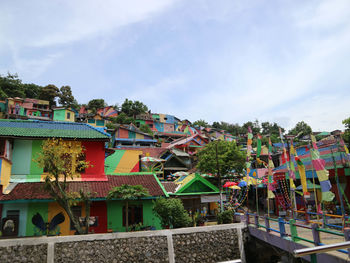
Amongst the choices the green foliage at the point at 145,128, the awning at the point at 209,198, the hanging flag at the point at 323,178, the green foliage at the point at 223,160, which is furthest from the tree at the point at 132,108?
the hanging flag at the point at 323,178

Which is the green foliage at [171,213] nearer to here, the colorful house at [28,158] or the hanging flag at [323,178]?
the colorful house at [28,158]

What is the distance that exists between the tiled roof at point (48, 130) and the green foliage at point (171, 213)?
5.96 meters

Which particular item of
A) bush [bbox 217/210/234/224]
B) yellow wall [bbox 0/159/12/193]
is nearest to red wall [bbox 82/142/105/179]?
yellow wall [bbox 0/159/12/193]

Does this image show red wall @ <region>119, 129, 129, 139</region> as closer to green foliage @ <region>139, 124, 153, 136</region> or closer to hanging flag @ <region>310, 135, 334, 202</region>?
green foliage @ <region>139, 124, 153, 136</region>

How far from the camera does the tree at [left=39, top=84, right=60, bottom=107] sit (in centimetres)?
6037

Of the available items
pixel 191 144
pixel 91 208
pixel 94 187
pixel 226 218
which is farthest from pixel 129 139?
pixel 226 218

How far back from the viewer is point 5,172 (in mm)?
14242

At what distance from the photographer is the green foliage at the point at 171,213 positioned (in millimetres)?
13922

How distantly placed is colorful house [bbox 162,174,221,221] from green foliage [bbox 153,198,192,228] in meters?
3.27

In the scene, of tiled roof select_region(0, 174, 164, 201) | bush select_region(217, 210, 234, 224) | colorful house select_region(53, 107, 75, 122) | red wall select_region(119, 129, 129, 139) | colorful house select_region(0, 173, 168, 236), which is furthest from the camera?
colorful house select_region(53, 107, 75, 122)

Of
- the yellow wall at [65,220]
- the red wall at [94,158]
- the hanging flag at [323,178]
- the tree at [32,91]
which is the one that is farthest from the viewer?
the tree at [32,91]

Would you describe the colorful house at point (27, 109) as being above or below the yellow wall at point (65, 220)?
above

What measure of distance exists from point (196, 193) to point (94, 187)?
6960 mm

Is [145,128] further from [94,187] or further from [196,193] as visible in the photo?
[94,187]
